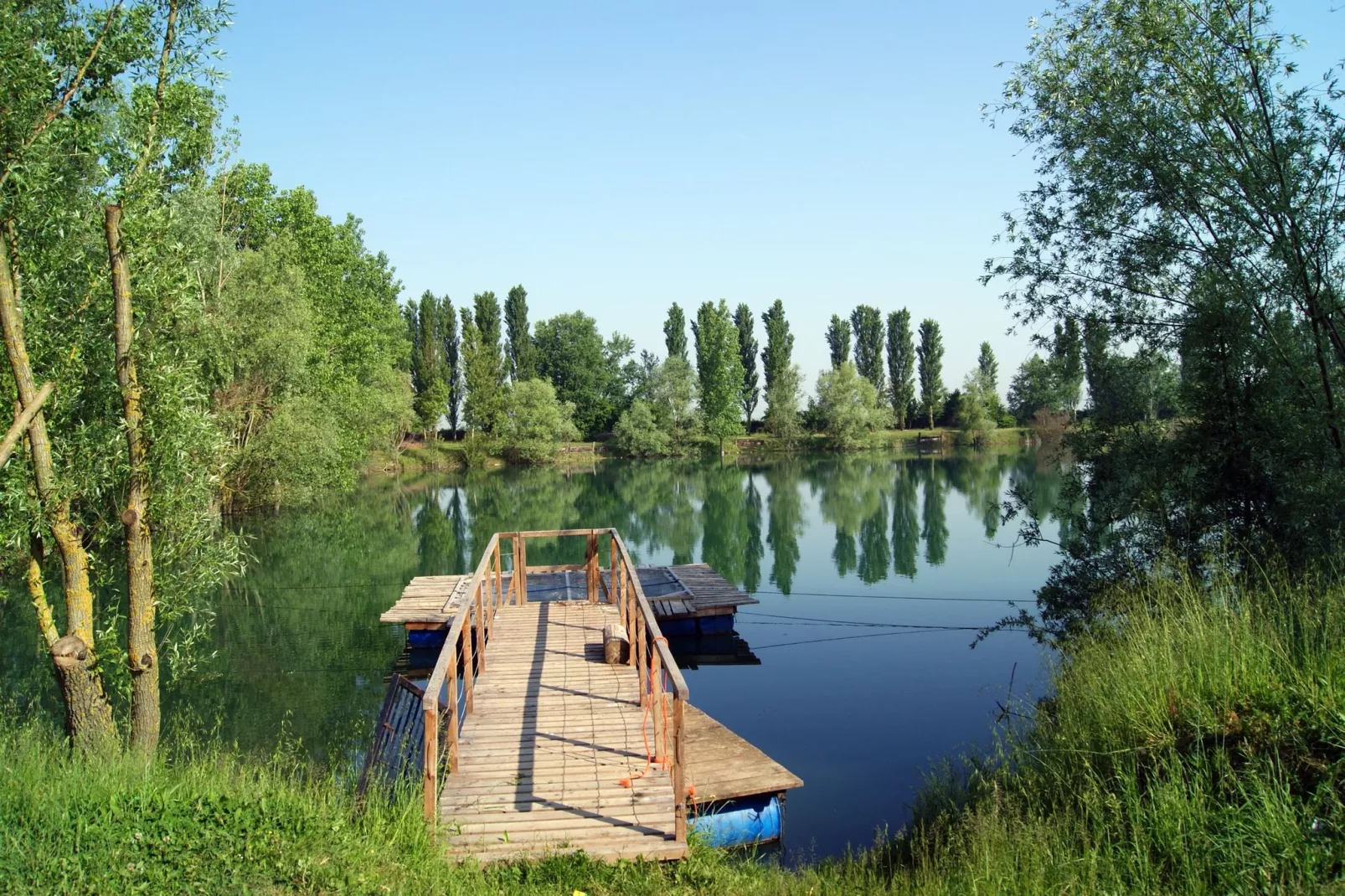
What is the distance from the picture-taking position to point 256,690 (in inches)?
548

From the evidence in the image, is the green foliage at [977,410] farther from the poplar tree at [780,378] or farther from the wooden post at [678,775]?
the wooden post at [678,775]

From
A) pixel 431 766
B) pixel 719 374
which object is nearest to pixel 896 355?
pixel 719 374

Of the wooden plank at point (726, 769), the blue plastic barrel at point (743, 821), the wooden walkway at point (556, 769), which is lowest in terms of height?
the blue plastic barrel at point (743, 821)

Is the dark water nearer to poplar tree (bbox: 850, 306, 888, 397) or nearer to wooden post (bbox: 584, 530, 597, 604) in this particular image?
wooden post (bbox: 584, 530, 597, 604)

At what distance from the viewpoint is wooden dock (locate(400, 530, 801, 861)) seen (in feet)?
21.4

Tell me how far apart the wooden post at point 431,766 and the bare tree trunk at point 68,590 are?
8.59 feet

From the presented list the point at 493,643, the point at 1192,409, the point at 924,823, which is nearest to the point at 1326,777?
the point at 924,823

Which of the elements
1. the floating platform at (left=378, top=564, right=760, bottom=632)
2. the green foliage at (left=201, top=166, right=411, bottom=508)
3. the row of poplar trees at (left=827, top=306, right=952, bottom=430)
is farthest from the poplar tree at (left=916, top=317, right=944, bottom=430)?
the floating platform at (left=378, top=564, right=760, bottom=632)

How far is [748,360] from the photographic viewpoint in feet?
259

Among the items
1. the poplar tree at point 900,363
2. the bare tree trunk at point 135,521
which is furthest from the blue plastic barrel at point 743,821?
the poplar tree at point 900,363

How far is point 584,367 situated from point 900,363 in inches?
1103

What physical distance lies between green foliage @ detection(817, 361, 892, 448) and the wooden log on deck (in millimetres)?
62078

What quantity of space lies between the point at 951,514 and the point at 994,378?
46902mm

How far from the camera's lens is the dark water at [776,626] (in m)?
11.7
